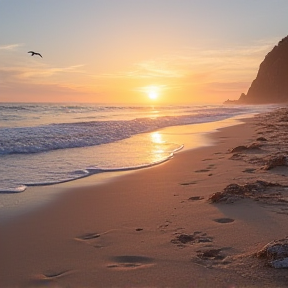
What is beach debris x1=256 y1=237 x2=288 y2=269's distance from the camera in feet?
8.85

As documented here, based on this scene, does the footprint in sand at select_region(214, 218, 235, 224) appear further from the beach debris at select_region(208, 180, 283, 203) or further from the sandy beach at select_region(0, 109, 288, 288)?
the beach debris at select_region(208, 180, 283, 203)

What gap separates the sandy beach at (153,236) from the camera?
278 centimetres

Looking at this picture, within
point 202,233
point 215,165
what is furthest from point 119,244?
point 215,165

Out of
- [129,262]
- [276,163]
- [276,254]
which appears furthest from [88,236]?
[276,163]

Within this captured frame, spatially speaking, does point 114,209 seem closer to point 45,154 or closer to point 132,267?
point 132,267

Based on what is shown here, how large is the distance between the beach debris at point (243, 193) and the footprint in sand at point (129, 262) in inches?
73.1

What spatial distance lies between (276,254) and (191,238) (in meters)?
0.95

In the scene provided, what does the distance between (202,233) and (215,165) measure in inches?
169

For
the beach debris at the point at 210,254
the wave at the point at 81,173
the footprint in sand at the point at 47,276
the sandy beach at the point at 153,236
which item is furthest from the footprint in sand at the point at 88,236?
the wave at the point at 81,173

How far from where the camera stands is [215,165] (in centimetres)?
777

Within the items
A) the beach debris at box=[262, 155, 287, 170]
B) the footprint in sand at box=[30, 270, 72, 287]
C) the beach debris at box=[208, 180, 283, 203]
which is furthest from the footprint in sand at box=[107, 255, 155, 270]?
the beach debris at box=[262, 155, 287, 170]

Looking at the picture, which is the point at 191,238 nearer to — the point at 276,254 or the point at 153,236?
the point at 153,236

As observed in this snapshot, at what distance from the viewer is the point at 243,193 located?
488cm

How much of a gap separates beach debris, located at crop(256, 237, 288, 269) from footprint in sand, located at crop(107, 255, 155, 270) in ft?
3.13
